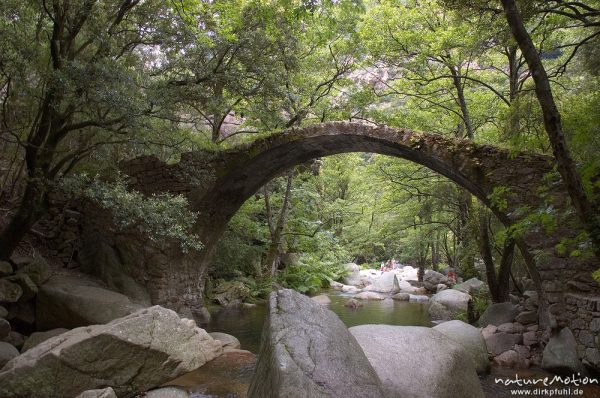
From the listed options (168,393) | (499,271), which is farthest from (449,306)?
(168,393)

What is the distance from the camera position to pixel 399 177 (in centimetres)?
1104

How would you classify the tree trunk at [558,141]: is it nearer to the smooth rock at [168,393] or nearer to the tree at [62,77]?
the smooth rock at [168,393]

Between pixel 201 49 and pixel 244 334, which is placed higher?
pixel 201 49

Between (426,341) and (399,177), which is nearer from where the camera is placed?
(426,341)

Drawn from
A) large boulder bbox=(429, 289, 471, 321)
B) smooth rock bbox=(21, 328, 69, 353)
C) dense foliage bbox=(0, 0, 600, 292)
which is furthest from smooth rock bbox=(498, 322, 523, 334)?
smooth rock bbox=(21, 328, 69, 353)

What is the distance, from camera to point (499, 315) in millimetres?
7441

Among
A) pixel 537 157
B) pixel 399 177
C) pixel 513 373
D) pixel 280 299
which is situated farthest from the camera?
pixel 399 177

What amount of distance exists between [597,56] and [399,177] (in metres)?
5.75

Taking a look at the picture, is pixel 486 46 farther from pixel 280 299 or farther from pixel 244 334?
pixel 244 334

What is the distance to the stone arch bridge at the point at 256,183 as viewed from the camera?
6156 millimetres

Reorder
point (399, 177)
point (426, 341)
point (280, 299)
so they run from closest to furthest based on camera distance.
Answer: point (280, 299), point (426, 341), point (399, 177)

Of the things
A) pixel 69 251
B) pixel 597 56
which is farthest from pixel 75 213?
pixel 597 56

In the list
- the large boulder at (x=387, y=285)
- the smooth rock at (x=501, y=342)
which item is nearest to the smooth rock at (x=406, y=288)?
the large boulder at (x=387, y=285)

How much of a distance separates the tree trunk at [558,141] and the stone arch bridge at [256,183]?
3300mm
